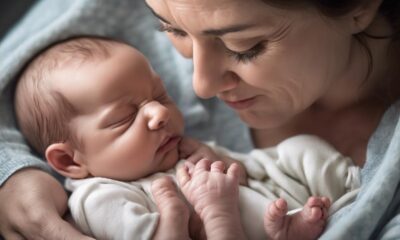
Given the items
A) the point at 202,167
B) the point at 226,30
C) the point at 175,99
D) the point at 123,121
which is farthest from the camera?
the point at 175,99

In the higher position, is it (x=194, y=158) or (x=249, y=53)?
(x=249, y=53)

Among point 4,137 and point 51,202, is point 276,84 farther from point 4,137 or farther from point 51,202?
point 4,137

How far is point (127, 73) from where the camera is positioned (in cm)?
127

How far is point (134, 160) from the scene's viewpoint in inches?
48.4

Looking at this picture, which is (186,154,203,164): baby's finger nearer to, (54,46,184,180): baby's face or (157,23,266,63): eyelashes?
(54,46,184,180): baby's face

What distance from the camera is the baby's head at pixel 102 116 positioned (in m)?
1.24

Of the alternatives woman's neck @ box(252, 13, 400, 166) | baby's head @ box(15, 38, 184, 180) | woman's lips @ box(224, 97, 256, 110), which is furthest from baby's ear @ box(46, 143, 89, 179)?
woman's neck @ box(252, 13, 400, 166)

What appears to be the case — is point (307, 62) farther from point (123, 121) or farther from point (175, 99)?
point (175, 99)

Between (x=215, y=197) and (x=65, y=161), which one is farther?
(x=65, y=161)

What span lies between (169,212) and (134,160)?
0.18 metres

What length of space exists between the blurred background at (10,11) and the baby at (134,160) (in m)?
0.33

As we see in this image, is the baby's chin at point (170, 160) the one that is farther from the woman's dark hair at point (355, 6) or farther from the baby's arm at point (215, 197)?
the woman's dark hair at point (355, 6)

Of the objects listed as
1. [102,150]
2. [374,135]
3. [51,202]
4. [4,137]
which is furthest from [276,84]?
[4,137]

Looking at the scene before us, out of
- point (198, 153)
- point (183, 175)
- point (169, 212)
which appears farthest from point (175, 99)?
point (169, 212)
